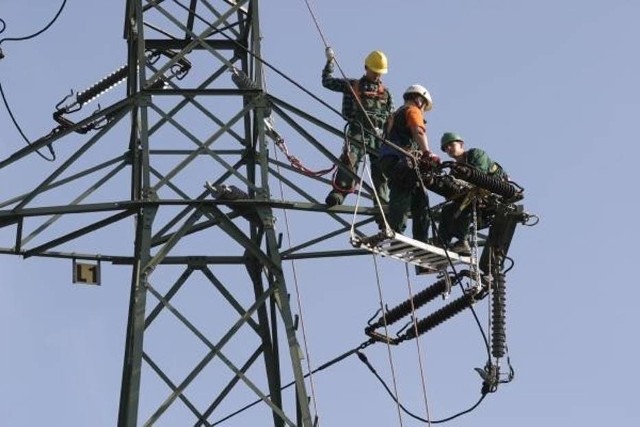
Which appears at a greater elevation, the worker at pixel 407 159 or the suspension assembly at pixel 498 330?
the worker at pixel 407 159

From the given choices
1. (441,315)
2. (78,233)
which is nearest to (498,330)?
(441,315)

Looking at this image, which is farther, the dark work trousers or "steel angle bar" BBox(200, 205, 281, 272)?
the dark work trousers

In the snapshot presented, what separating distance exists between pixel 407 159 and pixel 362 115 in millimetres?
1916

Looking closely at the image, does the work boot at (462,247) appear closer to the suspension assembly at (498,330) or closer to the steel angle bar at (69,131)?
the suspension assembly at (498,330)

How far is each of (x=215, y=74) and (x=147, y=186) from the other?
2.02 meters

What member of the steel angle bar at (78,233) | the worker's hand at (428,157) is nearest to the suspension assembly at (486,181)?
the worker's hand at (428,157)

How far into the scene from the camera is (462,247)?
84.3 ft

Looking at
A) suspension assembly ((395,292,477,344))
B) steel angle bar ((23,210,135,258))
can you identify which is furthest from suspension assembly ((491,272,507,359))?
steel angle bar ((23,210,135,258))

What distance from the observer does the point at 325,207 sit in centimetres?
2544

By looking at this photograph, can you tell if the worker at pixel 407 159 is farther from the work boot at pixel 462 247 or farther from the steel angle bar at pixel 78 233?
the steel angle bar at pixel 78 233

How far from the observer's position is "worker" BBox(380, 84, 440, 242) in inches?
983

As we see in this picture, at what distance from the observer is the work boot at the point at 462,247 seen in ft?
84.1

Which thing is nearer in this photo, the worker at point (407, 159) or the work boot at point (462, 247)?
the worker at point (407, 159)

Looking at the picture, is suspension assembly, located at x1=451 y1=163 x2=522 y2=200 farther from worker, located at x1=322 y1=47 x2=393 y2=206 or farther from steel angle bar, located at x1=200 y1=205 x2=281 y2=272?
steel angle bar, located at x1=200 y1=205 x2=281 y2=272
